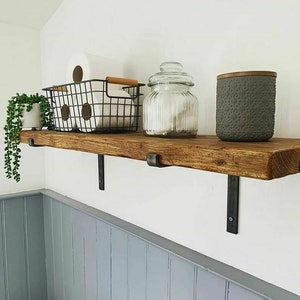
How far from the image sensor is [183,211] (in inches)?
37.6

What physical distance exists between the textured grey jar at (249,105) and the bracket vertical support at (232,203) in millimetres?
217

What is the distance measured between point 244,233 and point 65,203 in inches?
36.2

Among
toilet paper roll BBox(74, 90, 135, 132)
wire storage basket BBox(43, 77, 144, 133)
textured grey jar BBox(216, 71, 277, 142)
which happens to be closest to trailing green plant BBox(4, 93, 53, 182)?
wire storage basket BBox(43, 77, 144, 133)

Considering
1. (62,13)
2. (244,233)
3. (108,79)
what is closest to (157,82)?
(108,79)

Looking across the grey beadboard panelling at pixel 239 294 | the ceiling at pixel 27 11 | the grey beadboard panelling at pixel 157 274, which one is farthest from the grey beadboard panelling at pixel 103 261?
the ceiling at pixel 27 11

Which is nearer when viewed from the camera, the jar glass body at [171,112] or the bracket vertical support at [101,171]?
the jar glass body at [171,112]

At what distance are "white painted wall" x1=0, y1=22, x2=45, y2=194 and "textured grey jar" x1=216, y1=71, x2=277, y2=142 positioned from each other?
1247mm

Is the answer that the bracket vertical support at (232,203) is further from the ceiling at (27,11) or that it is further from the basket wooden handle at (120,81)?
the ceiling at (27,11)

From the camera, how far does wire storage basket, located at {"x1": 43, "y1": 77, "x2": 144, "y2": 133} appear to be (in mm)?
915

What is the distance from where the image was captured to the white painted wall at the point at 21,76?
59.6 inches

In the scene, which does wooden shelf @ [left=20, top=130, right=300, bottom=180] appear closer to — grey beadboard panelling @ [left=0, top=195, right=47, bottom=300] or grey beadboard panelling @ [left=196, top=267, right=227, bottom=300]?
grey beadboard panelling @ [left=196, top=267, right=227, bottom=300]

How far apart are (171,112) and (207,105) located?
180mm

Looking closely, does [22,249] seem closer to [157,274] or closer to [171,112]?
[157,274]

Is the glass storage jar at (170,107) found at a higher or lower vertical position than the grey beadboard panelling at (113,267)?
higher
